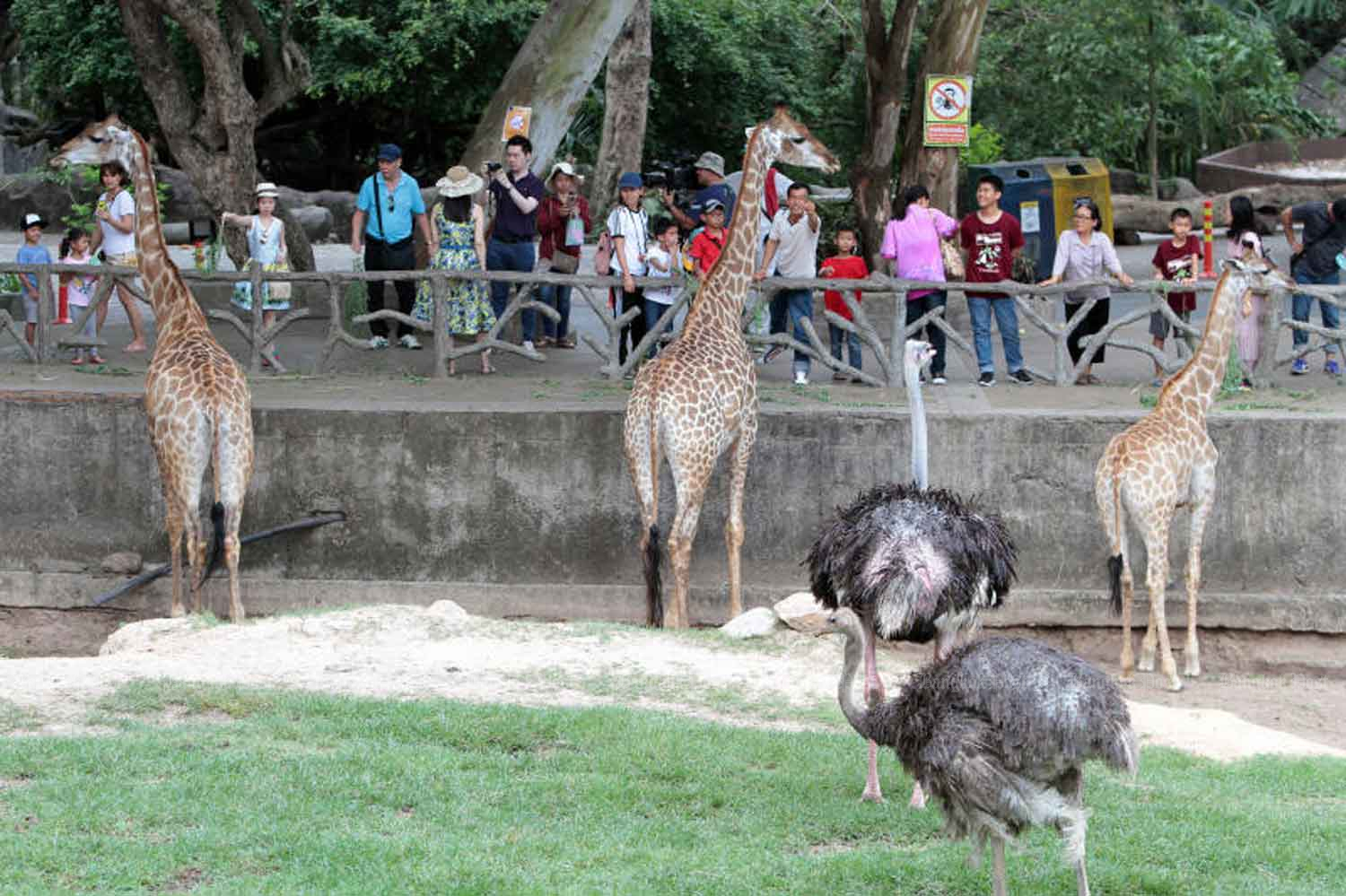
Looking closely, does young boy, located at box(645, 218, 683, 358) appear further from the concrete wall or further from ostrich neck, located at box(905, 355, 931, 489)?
ostrich neck, located at box(905, 355, 931, 489)

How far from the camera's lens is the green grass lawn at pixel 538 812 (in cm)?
671

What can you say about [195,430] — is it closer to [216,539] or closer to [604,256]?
[216,539]

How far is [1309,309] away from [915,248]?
4006mm

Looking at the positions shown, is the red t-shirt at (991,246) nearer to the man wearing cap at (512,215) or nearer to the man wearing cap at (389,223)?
the man wearing cap at (512,215)

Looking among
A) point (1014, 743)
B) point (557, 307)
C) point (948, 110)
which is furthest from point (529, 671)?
point (948, 110)

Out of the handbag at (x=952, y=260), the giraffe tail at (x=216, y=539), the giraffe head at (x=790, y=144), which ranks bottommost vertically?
the giraffe tail at (x=216, y=539)

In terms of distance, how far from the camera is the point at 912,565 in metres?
8.94

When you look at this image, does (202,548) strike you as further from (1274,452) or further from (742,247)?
(1274,452)

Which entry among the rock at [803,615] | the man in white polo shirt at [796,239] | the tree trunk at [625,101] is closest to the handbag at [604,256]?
the man in white polo shirt at [796,239]

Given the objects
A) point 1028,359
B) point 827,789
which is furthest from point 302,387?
point 827,789

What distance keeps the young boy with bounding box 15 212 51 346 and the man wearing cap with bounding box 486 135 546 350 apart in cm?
364

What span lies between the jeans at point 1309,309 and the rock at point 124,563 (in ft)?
30.2

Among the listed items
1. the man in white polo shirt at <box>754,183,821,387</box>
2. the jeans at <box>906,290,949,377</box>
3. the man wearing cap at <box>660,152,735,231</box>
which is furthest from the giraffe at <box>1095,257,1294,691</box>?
A: the man wearing cap at <box>660,152,735,231</box>

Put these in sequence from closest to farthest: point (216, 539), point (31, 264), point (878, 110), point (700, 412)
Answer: point (700, 412)
point (216, 539)
point (31, 264)
point (878, 110)
